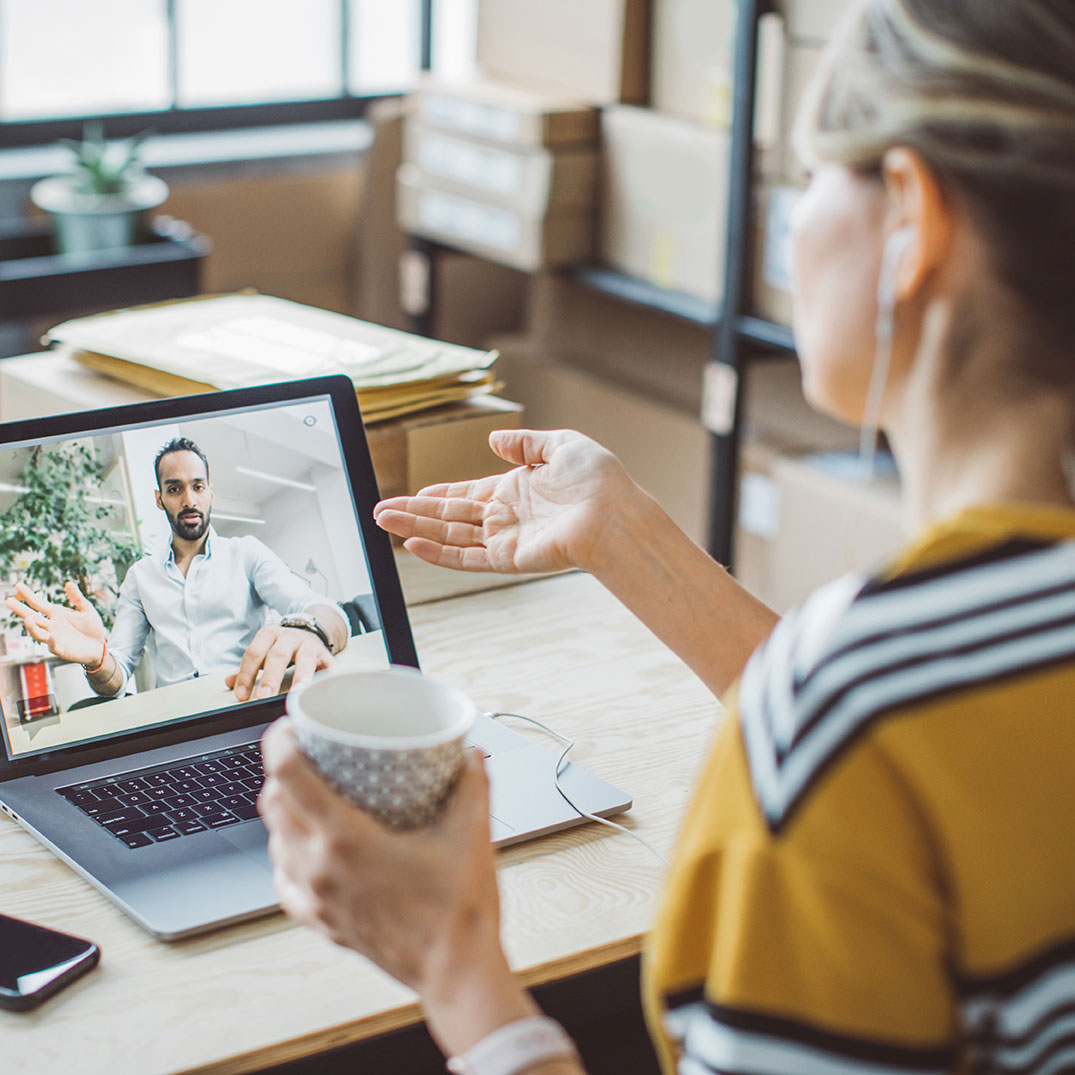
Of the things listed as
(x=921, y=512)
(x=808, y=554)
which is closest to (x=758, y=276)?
(x=808, y=554)

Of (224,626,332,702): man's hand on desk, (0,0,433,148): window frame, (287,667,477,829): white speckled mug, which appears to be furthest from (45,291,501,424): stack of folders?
(0,0,433,148): window frame

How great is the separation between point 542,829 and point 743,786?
0.42 meters

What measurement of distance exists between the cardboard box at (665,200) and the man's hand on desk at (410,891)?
1.94 m

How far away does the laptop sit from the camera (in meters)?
0.94

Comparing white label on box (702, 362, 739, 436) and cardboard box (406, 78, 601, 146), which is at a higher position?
cardboard box (406, 78, 601, 146)

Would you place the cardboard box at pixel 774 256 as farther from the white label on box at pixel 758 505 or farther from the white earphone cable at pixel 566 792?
the white earphone cable at pixel 566 792

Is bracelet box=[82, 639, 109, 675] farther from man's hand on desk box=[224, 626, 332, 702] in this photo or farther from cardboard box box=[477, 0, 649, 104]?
cardboard box box=[477, 0, 649, 104]

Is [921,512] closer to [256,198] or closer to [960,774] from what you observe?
[960,774]

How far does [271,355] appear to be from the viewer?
1.40 m

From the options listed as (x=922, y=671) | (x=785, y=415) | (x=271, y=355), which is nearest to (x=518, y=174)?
(x=785, y=415)

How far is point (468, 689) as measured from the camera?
1176 millimetres

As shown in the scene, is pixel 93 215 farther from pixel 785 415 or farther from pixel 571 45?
pixel 785 415

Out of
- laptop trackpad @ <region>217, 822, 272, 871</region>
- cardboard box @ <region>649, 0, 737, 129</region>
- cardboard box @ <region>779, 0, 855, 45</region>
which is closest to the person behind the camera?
laptop trackpad @ <region>217, 822, 272, 871</region>

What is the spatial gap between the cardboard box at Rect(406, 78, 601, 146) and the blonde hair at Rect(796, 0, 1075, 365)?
2.17m
